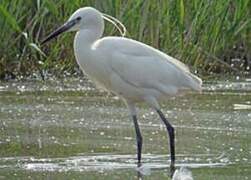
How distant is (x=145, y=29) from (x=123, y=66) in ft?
12.8

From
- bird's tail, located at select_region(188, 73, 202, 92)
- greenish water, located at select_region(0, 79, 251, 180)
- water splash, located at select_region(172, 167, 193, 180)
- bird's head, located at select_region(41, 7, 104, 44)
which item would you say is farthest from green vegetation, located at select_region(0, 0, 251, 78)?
water splash, located at select_region(172, 167, 193, 180)

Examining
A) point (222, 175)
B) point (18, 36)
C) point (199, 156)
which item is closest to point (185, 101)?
point (18, 36)

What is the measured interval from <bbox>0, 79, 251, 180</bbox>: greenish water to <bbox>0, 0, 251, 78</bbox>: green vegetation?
40 centimetres

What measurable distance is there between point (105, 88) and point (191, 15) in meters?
4.05

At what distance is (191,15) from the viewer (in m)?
11.2

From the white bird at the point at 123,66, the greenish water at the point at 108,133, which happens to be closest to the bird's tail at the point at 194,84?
the white bird at the point at 123,66

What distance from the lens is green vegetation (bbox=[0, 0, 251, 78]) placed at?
10.7m

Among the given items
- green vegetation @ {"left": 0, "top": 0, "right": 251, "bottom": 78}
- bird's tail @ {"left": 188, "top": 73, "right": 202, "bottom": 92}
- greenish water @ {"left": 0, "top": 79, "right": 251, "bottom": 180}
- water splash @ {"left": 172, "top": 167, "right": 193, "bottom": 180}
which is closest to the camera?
water splash @ {"left": 172, "top": 167, "right": 193, "bottom": 180}

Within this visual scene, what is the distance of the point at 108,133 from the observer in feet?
25.5

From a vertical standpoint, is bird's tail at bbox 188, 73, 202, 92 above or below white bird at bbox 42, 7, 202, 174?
below

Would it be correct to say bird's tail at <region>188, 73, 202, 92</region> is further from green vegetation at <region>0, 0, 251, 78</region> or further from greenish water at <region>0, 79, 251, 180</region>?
green vegetation at <region>0, 0, 251, 78</region>

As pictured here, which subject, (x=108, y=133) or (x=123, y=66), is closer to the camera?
(x=123, y=66)

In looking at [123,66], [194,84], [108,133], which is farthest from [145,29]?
[123,66]

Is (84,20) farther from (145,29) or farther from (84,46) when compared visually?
(145,29)
